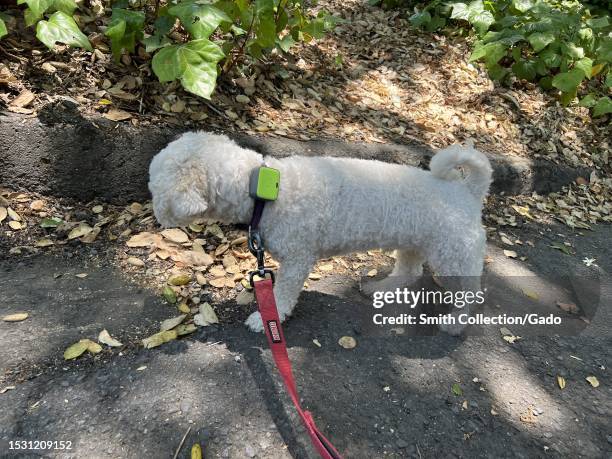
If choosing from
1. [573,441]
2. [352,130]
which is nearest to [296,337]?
[573,441]

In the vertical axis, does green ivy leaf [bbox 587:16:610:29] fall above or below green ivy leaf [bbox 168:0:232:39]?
above

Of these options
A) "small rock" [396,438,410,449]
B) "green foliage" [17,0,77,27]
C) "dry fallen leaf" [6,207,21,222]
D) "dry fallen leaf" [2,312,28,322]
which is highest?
"green foliage" [17,0,77,27]

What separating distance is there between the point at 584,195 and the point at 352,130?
2.82 metres

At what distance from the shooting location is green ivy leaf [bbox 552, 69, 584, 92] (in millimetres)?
4868

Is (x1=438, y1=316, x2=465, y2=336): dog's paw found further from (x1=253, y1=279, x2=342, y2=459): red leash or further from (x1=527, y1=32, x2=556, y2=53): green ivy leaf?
(x1=527, y1=32, x2=556, y2=53): green ivy leaf

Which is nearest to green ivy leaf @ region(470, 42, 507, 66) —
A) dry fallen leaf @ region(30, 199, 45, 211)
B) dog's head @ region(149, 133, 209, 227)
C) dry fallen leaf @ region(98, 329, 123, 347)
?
dog's head @ region(149, 133, 209, 227)

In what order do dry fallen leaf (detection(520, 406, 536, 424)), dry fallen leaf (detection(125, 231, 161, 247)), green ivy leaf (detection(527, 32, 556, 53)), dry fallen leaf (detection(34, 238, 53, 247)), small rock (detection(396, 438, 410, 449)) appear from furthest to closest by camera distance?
green ivy leaf (detection(527, 32, 556, 53)), dry fallen leaf (detection(125, 231, 161, 247)), dry fallen leaf (detection(34, 238, 53, 247)), dry fallen leaf (detection(520, 406, 536, 424)), small rock (detection(396, 438, 410, 449))

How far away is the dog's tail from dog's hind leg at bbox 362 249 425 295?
2.15ft

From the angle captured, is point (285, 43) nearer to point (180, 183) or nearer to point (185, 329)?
point (180, 183)

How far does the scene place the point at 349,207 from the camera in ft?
7.54

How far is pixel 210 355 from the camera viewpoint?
2219 millimetres

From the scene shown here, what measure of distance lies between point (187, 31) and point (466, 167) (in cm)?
221

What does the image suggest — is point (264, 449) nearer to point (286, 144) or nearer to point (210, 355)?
point (210, 355)

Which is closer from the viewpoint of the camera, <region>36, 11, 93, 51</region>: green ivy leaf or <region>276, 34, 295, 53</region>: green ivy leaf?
<region>36, 11, 93, 51</region>: green ivy leaf
